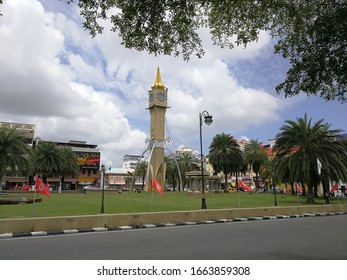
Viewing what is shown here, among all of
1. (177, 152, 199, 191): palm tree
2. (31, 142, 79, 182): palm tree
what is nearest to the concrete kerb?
(31, 142, 79, 182): palm tree

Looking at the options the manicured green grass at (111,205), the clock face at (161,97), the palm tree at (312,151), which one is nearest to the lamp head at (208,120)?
the manicured green grass at (111,205)

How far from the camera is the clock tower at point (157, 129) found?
7048cm

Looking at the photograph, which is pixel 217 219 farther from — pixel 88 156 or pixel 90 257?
pixel 88 156

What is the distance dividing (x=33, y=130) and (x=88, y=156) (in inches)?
724

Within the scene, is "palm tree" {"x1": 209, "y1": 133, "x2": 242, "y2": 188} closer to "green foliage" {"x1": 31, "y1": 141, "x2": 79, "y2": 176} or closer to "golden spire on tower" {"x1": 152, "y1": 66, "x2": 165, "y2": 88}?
"golden spire on tower" {"x1": 152, "y1": 66, "x2": 165, "y2": 88}

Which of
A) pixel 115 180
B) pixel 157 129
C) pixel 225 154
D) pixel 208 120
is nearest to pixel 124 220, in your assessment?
pixel 208 120

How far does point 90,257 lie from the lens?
7812 mm

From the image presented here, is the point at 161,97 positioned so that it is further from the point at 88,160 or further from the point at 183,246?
the point at 183,246

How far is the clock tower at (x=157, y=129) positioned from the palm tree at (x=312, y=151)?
39.4 meters

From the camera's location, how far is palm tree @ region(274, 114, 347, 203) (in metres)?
31.2

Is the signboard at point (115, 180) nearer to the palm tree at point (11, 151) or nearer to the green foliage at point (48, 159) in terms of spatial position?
the green foliage at point (48, 159)

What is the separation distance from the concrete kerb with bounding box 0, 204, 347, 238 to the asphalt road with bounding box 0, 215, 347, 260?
1.21m

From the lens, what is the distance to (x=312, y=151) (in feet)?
105

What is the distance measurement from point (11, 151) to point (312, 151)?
113 ft
